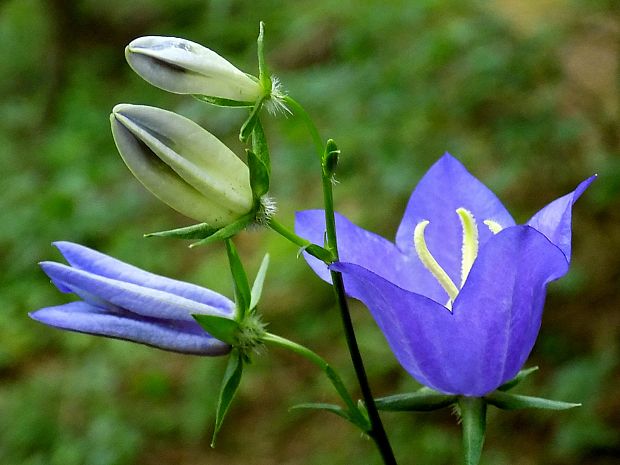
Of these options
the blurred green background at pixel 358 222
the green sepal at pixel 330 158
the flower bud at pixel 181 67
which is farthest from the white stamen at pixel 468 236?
the blurred green background at pixel 358 222

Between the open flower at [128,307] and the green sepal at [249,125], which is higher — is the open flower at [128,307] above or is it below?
below

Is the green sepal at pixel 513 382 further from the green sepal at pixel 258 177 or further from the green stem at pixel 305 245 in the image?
the green sepal at pixel 258 177

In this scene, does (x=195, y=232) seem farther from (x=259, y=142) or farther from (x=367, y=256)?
(x=367, y=256)

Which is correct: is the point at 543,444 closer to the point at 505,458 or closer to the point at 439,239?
the point at 505,458

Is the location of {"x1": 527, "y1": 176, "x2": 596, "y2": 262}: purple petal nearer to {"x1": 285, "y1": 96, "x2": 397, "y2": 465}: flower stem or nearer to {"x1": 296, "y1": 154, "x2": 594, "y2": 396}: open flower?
{"x1": 296, "y1": 154, "x2": 594, "y2": 396}: open flower

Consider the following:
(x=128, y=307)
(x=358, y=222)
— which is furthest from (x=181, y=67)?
(x=358, y=222)

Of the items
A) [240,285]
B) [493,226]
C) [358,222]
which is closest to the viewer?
[240,285]
